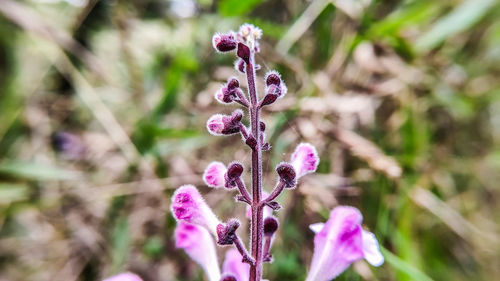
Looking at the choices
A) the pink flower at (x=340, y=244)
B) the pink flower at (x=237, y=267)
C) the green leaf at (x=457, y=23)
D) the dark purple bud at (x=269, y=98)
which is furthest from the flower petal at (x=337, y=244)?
the green leaf at (x=457, y=23)

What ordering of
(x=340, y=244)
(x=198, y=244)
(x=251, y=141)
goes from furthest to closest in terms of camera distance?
(x=198, y=244), (x=340, y=244), (x=251, y=141)

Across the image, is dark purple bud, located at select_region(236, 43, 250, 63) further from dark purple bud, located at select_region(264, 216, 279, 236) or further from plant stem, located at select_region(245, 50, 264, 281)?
dark purple bud, located at select_region(264, 216, 279, 236)

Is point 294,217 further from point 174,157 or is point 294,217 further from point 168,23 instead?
point 168,23

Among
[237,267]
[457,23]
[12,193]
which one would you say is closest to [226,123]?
[237,267]

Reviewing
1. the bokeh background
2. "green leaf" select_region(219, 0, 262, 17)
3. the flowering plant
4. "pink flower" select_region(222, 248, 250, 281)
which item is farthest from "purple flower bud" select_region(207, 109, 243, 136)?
"green leaf" select_region(219, 0, 262, 17)

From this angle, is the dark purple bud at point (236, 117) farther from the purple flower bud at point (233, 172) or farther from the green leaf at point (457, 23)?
the green leaf at point (457, 23)

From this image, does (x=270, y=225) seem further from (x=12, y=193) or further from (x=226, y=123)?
(x=12, y=193)

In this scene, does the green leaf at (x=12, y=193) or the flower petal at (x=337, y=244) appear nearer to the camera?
the flower petal at (x=337, y=244)
